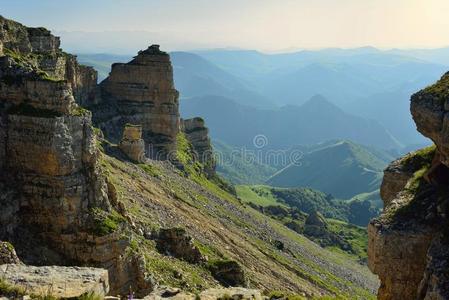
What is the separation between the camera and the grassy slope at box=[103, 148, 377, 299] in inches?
1747

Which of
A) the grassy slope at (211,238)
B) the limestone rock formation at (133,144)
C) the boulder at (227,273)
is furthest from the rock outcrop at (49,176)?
the limestone rock formation at (133,144)

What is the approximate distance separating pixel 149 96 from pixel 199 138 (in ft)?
118

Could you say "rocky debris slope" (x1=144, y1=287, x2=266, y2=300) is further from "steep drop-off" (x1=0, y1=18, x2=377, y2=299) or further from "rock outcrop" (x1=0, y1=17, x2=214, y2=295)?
"rock outcrop" (x1=0, y1=17, x2=214, y2=295)

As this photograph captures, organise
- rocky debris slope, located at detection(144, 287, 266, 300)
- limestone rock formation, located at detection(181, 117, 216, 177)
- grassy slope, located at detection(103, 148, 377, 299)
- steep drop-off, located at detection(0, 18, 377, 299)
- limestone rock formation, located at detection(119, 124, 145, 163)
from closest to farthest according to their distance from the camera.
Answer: rocky debris slope, located at detection(144, 287, 266, 300) < steep drop-off, located at detection(0, 18, 377, 299) < grassy slope, located at detection(103, 148, 377, 299) < limestone rock formation, located at detection(119, 124, 145, 163) < limestone rock formation, located at detection(181, 117, 216, 177)

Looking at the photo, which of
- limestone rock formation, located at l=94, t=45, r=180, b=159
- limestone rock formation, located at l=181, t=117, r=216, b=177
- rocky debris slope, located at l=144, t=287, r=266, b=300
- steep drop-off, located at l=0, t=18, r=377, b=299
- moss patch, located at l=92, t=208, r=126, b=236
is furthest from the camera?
limestone rock formation, located at l=181, t=117, r=216, b=177

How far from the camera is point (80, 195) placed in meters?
33.4

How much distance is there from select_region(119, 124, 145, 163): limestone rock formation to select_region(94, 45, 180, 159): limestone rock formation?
60.6ft

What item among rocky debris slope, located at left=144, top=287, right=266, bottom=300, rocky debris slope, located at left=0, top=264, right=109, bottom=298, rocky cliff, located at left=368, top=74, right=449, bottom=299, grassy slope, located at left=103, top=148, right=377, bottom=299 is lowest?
grassy slope, located at left=103, top=148, right=377, bottom=299

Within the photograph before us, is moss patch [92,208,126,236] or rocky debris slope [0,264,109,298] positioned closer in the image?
rocky debris slope [0,264,109,298]

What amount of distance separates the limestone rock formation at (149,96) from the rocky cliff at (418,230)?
81.8 m

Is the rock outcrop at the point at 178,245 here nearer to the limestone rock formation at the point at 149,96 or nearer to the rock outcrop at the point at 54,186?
the rock outcrop at the point at 54,186

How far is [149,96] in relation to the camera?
10369 cm

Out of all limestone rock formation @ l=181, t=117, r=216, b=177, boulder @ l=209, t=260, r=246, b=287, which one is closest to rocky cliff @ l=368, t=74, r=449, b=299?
boulder @ l=209, t=260, r=246, b=287

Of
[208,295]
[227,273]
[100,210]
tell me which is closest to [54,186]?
[100,210]
